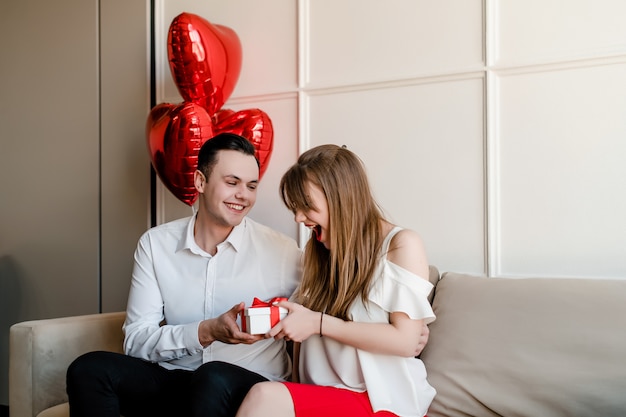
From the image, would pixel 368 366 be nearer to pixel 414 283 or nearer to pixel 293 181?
pixel 414 283

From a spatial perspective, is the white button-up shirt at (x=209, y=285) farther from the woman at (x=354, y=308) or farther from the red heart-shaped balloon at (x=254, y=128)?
the red heart-shaped balloon at (x=254, y=128)

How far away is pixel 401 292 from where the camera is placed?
5.06 feet

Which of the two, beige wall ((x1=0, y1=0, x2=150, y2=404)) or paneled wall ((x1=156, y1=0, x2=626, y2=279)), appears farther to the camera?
beige wall ((x1=0, y1=0, x2=150, y2=404))

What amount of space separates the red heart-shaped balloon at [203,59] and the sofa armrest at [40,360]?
3.08 feet

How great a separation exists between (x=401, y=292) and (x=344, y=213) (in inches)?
9.7

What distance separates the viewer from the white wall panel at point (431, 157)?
2.17m

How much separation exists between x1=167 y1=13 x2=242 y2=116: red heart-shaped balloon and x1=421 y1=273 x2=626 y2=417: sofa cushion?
3.94 ft

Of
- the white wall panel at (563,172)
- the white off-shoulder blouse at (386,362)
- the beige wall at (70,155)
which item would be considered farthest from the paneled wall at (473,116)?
the beige wall at (70,155)

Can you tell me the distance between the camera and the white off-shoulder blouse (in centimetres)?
154

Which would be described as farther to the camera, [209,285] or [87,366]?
[209,285]

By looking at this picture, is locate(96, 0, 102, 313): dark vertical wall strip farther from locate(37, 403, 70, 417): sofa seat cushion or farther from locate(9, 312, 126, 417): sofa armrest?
locate(37, 403, 70, 417): sofa seat cushion

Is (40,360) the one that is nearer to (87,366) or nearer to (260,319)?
(87,366)

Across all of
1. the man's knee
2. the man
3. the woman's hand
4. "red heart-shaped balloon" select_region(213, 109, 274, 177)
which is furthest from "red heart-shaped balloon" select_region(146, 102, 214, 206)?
the woman's hand

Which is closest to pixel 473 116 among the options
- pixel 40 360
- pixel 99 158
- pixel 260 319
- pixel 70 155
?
pixel 260 319
